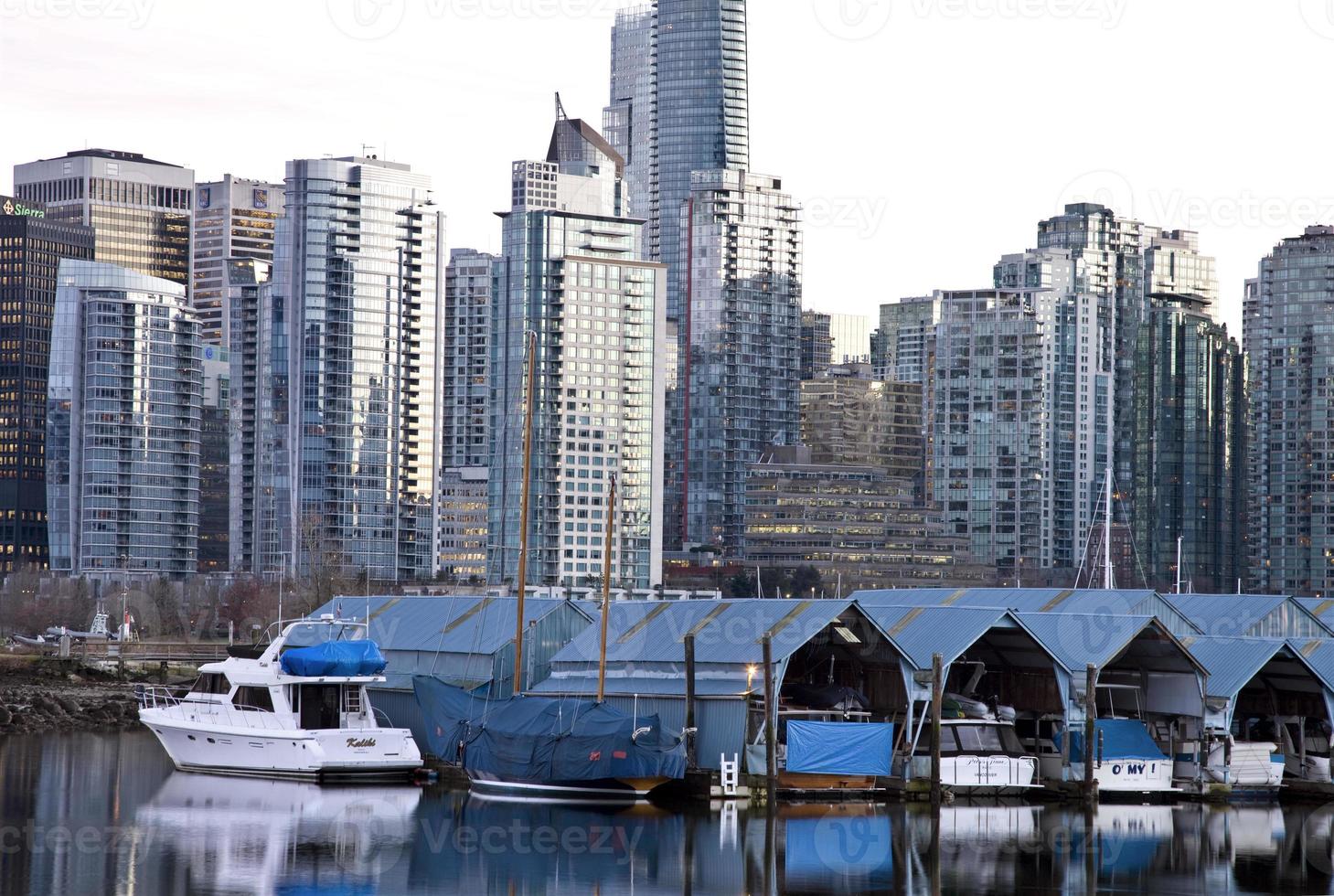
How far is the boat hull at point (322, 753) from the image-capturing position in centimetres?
5650

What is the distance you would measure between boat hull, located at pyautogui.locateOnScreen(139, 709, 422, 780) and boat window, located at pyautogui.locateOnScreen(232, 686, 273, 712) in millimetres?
725

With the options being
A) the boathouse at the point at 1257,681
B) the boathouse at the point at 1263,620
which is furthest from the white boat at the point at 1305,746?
the boathouse at the point at 1263,620

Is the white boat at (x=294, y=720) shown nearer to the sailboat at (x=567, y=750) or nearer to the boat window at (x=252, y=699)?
the boat window at (x=252, y=699)

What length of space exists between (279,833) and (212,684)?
46.4 feet

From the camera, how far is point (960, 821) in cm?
4997

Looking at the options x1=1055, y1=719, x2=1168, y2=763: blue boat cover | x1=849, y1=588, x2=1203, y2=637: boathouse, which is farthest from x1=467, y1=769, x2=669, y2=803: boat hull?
x1=1055, y1=719, x2=1168, y2=763: blue boat cover

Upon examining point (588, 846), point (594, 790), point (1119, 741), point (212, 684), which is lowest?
point (588, 846)

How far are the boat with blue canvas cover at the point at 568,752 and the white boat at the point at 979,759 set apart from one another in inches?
302

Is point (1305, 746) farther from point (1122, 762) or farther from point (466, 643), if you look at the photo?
point (466, 643)

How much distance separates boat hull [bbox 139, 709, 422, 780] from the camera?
56500mm

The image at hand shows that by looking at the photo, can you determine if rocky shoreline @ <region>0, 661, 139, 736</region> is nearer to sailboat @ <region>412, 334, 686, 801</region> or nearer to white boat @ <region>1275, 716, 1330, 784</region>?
sailboat @ <region>412, 334, 686, 801</region>

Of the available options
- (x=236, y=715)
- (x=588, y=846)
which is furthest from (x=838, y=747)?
(x=236, y=715)

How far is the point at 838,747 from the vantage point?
54.2 meters

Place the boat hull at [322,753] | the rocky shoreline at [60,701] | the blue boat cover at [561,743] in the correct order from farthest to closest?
the rocky shoreline at [60,701], the boat hull at [322,753], the blue boat cover at [561,743]
